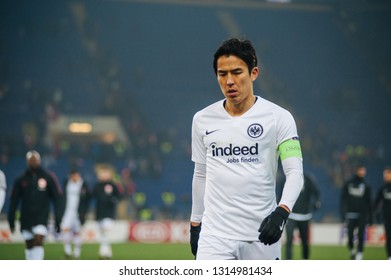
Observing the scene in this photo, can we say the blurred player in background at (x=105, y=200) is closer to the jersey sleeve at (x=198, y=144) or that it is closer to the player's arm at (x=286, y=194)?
the jersey sleeve at (x=198, y=144)

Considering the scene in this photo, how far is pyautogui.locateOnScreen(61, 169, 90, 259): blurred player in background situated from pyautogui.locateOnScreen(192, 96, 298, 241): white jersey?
32.2 feet

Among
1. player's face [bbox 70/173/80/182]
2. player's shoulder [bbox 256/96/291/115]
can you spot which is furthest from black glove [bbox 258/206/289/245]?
player's face [bbox 70/173/80/182]

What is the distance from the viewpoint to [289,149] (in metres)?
4.31

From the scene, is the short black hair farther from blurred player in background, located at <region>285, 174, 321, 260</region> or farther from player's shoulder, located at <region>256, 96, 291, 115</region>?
blurred player in background, located at <region>285, 174, 321, 260</region>

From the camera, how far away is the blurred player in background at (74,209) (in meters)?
14.2

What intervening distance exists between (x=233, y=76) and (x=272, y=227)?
922 millimetres

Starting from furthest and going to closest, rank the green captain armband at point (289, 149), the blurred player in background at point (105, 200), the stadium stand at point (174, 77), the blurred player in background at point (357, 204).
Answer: the stadium stand at point (174, 77) → the blurred player in background at point (105, 200) → the blurred player in background at point (357, 204) → the green captain armband at point (289, 149)

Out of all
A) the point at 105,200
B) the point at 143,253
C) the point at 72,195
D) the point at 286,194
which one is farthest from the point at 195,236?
the point at 143,253

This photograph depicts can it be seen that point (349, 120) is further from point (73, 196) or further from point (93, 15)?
point (73, 196)

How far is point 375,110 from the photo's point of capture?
2820cm

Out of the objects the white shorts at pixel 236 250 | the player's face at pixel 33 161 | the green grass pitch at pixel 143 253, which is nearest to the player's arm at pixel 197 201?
the white shorts at pixel 236 250

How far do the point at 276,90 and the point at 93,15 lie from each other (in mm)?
8716

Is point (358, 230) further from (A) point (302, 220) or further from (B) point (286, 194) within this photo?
(B) point (286, 194)

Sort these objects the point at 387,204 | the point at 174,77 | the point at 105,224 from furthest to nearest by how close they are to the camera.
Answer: the point at 174,77
the point at 105,224
the point at 387,204
